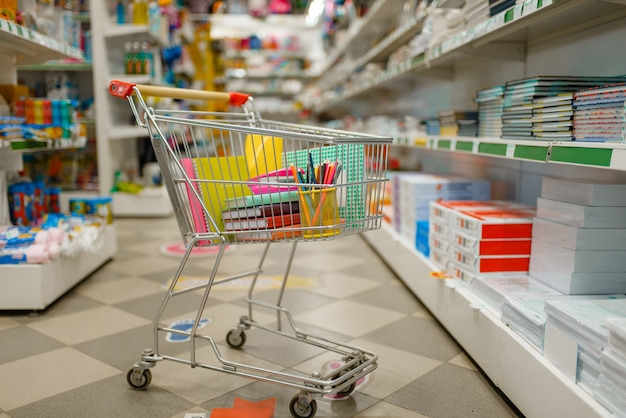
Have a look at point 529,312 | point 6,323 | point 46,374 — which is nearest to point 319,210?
point 529,312

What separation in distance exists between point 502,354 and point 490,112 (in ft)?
3.85

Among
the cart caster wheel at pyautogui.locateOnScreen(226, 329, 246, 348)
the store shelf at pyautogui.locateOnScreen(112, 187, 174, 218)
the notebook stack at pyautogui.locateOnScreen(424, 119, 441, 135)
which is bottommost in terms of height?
the cart caster wheel at pyautogui.locateOnScreen(226, 329, 246, 348)

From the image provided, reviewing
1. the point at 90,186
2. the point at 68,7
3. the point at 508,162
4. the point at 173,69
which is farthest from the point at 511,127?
the point at 173,69

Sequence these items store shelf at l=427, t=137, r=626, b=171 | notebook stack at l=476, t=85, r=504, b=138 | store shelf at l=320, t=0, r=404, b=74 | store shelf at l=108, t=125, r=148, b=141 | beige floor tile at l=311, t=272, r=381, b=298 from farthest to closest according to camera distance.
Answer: store shelf at l=108, t=125, r=148, b=141, store shelf at l=320, t=0, r=404, b=74, beige floor tile at l=311, t=272, r=381, b=298, notebook stack at l=476, t=85, r=504, b=138, store shelf at l=427, t=137, r=626, b=171

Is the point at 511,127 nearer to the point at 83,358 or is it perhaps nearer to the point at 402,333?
the point at 402,333

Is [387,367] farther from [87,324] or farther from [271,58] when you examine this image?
[271,58]

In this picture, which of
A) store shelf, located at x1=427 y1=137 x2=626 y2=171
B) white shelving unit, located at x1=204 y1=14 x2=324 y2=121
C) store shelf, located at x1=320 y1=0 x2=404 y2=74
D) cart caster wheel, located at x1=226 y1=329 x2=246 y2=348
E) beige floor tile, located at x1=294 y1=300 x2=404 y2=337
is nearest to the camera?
store shelf, located at x1=427 y1=137 x2=626 y2=171

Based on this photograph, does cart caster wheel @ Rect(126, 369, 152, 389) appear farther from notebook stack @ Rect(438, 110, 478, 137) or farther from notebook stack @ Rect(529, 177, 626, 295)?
notebook stack @ Rect(438, 110, 478, 137)

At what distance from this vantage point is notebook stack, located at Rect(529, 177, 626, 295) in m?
1.81

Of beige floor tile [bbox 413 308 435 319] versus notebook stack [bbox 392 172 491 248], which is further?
notebook stack [bbox 392 172 491 248]

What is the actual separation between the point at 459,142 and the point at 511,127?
0.40 m

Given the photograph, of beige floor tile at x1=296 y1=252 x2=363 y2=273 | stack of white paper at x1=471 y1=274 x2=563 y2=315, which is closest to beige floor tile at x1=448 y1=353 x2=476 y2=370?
stack of white paper at x1=471 y1=274 x2=563 y2=315

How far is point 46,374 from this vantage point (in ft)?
6.54

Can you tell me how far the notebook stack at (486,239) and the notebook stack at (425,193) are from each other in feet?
1.61
